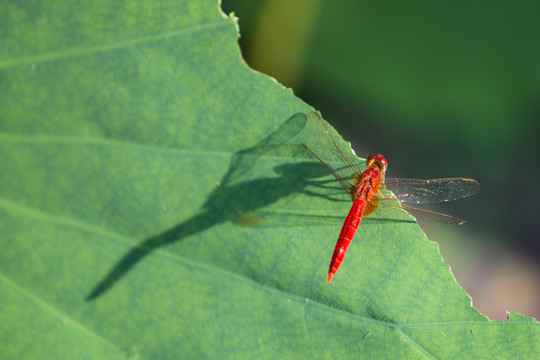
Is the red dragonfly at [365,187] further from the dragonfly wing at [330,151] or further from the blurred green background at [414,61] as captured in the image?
the blurred green background at [414,61]

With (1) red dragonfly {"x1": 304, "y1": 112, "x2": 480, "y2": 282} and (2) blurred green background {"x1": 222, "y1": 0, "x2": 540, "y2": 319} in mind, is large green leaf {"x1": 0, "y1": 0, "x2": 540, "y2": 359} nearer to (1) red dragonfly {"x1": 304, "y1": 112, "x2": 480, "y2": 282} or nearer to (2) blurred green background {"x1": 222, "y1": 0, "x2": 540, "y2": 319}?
(1) red dragonfly {"x1": 304, "y1": 112, "x2": 480, "y2": 282}

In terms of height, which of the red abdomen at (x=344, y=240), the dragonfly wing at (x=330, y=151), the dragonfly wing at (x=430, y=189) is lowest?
the dragonfly wing at (x=430, y=189)

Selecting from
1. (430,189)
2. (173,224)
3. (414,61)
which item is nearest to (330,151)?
(173,224)

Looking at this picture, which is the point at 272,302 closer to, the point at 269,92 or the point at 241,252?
the point at 241,252

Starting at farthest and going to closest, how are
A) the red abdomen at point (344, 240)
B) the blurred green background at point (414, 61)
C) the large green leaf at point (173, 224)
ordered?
the blurred green background at point (414, 61), the red abdomen at point (344, 240), the large green leaf at point (173, 224)

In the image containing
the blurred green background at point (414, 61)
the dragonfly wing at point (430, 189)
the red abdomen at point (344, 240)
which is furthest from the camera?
the blurred green background at point (414, 61)

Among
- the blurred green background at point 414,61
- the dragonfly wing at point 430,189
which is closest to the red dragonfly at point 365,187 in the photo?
the dragonfly wing at point 430,189

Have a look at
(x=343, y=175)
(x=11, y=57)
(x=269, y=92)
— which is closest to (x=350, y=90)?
(x=343, y=175)

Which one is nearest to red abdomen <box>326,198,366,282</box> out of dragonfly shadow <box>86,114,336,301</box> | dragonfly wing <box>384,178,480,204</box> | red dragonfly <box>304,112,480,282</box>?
red dragonfly <box>304,112,480,282</box>

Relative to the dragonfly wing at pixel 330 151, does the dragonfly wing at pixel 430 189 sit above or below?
below
